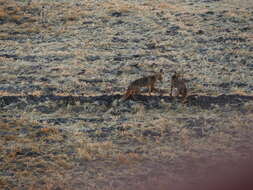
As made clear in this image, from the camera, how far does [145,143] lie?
31.4 feet

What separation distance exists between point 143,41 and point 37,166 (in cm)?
1251

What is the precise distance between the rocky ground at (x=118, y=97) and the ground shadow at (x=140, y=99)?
31mm

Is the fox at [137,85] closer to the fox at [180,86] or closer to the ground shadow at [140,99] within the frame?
the ground shadow at [140,99]

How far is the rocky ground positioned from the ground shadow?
3 centimetres

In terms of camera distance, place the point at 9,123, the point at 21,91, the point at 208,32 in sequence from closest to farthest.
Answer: the point at 9,123, the point at 21,91, the point at 208,32

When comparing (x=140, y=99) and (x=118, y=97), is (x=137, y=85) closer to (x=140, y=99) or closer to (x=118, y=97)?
(x=140, y=99)

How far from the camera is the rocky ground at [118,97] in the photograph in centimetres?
855

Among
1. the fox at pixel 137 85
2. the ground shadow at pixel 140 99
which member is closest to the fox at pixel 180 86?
the ground shadow at pixel 140 99

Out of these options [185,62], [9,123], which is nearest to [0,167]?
[9,123]

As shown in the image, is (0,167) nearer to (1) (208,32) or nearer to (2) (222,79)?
(2) (222,79)

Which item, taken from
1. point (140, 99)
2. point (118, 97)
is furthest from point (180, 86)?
point (118, 97)

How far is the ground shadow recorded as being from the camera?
12.3 meters

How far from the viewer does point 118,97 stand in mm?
12820

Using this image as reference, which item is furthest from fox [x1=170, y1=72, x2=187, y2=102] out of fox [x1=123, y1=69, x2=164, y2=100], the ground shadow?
fox [x1=123, y1=69, x2=164, y2=100]
